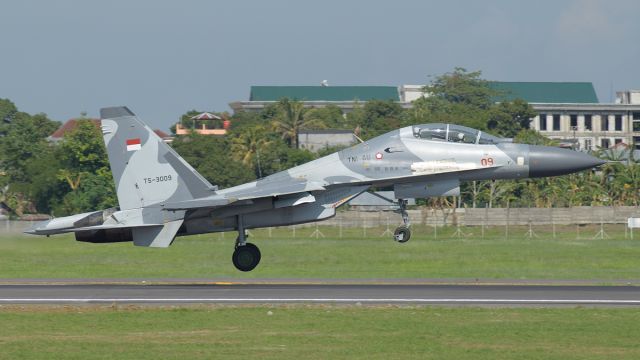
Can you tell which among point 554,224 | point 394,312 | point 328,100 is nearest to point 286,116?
point 328,100

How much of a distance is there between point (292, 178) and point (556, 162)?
24.6ft

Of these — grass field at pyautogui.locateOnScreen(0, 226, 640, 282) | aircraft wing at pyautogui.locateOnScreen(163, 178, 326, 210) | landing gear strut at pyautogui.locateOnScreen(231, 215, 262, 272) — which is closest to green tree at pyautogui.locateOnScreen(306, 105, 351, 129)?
grass field at pyautogui.locateOnScreen(0, 226, 640, 282)

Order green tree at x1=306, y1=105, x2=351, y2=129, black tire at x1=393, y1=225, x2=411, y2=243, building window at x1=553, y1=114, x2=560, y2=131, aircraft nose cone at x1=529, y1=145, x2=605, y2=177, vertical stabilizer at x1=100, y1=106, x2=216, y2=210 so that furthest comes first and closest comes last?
building window at x1=553, y1=114, x2=560, y2=131 < green tree at x1=306, y1=105, x2=351, y2=129 < vertical stabilizer at x1=100, y1=106, x2=216, y2=210 < aircraft nose cone at x1=529, y1=145, x2=605, y2=177 < black tire at x1=393, y1=225, x2=411, y2=243

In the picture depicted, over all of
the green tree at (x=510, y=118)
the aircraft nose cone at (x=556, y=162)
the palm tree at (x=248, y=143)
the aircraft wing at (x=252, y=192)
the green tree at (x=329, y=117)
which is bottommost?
the aircraft wing at (x=252, y=192)

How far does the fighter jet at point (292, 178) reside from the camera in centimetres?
3166

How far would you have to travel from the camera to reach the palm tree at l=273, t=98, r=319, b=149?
13057 cm

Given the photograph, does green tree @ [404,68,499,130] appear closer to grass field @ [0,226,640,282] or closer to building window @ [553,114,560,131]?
building window @ [553,114,560,131]

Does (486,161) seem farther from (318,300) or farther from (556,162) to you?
(318,300)

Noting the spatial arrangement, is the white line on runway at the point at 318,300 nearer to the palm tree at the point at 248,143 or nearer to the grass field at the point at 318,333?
the grass field at the point at 318,333

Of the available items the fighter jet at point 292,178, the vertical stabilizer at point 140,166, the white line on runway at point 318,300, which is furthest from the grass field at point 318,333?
the vertical stabilizer at point 140,166

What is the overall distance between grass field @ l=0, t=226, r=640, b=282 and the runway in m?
5.34

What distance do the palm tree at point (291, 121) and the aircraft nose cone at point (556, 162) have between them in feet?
309

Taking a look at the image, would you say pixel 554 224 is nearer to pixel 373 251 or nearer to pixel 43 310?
pixel 373 251

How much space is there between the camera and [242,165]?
305 ft
